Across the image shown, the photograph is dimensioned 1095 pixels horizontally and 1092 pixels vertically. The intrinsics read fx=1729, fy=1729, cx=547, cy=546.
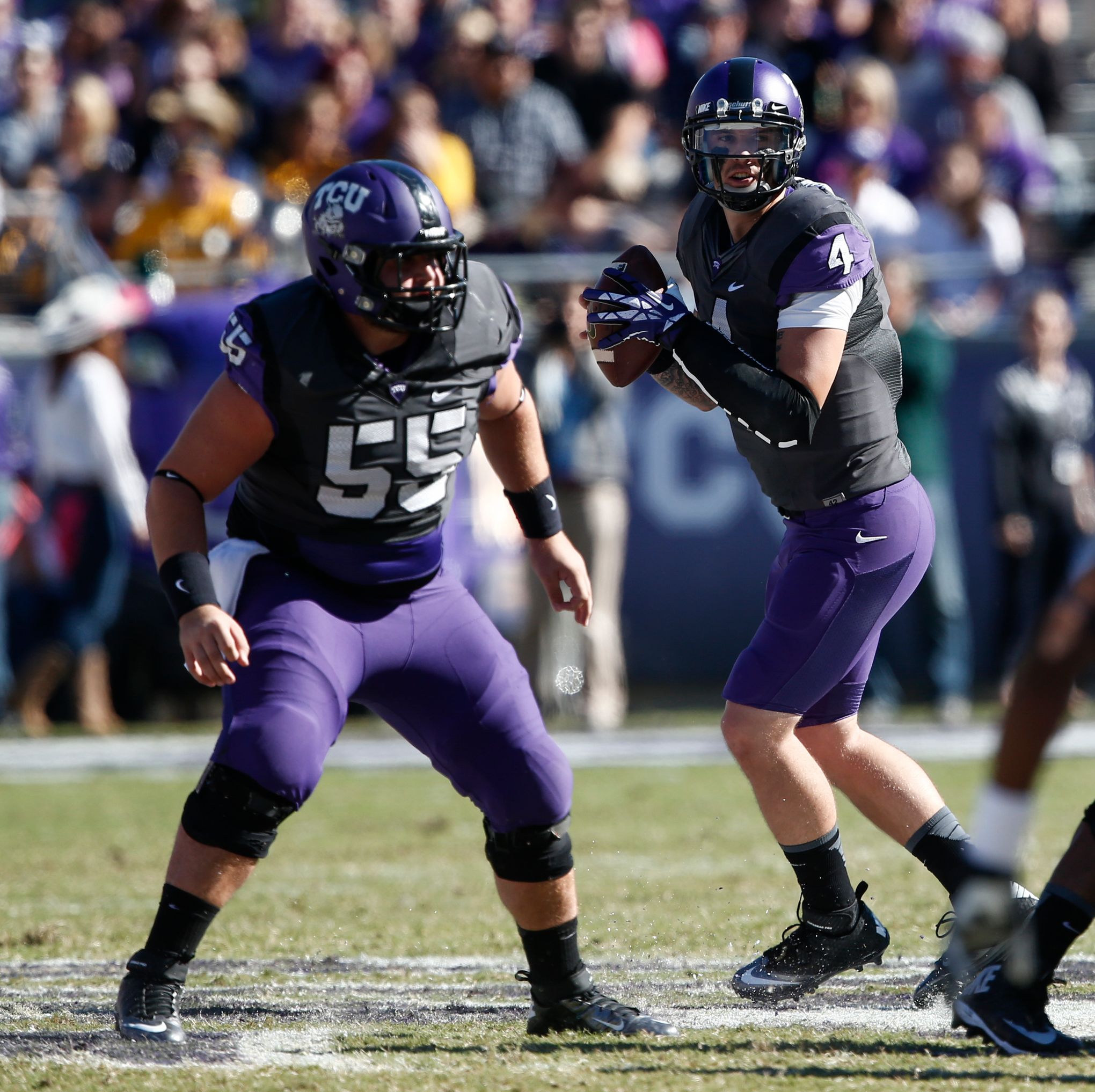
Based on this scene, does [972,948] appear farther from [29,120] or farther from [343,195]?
[29,120]

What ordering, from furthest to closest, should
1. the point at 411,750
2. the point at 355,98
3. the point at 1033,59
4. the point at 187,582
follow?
the point at 1033,59
the point at 355,98
the point at 411,750
the point at 187,582

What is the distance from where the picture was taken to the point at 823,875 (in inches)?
162

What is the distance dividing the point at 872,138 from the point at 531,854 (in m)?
6.78

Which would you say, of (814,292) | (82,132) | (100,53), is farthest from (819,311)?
(100,53)

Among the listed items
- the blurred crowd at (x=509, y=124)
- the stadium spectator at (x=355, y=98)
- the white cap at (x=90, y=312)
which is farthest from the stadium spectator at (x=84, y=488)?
the stadium spectator at (x=355, y=98)

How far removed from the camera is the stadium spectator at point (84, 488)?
29.1ft

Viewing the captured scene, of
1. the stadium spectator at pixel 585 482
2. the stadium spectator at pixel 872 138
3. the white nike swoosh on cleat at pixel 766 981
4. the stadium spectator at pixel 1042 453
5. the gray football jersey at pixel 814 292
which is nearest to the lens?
the gray football jersey at pixel 814 292

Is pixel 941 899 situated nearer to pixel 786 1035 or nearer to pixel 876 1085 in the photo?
pixel 786 1035

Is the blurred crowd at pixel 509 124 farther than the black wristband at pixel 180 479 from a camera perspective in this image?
Yes

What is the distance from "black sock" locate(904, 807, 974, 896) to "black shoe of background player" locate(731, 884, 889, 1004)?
198 millimetres

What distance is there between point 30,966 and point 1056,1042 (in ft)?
8.64

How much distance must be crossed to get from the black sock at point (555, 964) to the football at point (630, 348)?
1.25 metres

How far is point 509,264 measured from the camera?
955 centimetres

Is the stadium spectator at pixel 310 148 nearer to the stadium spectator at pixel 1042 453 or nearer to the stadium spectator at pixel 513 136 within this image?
the stadium spectator at pixel 513 136
